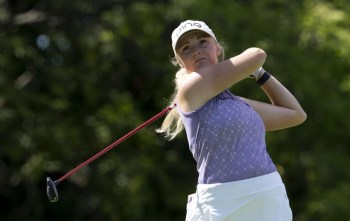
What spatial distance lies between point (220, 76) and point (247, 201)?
455 mm

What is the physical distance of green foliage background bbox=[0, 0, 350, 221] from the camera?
35.8 feet

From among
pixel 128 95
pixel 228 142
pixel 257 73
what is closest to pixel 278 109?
pixel 257 73

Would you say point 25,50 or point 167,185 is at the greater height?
point 25,50

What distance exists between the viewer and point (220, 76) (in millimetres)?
3605

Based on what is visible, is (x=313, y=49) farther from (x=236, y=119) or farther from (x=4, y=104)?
(x=236, y=119)

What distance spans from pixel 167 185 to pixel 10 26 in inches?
101

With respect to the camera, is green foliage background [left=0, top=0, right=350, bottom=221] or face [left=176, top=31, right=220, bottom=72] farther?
green foliage background [left=0, top=0, right=350, bottom=221]

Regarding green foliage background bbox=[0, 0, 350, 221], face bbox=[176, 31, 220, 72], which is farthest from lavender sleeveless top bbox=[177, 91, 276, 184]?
green foliage background bbox=[0, 0, 350, 221]

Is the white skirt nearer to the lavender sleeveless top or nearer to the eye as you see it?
the lavender sleeveless top

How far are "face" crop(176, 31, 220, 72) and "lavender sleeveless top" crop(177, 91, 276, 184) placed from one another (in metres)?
0.16

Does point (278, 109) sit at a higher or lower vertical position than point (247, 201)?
higher

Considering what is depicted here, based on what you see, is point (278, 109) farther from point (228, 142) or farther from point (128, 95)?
point (128, 95)

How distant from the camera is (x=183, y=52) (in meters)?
3.80

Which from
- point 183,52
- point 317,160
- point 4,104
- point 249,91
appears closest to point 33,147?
point 4,104
